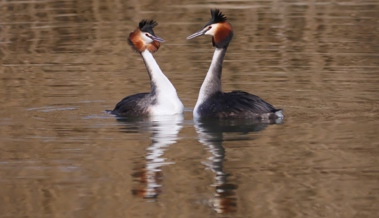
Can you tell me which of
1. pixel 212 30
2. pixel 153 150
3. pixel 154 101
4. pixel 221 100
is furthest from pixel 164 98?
pixel 153 150

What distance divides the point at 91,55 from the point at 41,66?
1.26m

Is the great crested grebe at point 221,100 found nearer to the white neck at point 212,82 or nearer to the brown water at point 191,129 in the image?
the white neck at point 212,82

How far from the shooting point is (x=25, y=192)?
9477 mm

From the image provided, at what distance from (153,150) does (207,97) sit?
7.15 feet

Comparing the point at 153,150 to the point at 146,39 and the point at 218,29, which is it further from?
the point at 146,39

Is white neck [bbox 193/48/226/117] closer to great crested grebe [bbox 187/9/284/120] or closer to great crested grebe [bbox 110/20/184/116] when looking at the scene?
great crested grebe [bbox 187/9/284/120]

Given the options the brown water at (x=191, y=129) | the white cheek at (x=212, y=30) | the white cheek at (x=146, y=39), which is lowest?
the brown water at (x=191, y=129)

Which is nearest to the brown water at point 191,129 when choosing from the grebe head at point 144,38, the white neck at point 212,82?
the white neck at point 212,82

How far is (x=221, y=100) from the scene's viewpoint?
12875mm

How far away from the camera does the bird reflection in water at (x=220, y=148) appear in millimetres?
8969

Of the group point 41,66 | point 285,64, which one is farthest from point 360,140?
point 41,66

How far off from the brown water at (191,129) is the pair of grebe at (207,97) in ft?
0.75

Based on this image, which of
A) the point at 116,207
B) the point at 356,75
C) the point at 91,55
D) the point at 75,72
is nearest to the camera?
the point at 116,207

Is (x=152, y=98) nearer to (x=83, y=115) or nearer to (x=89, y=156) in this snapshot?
(x=83, y=115)
